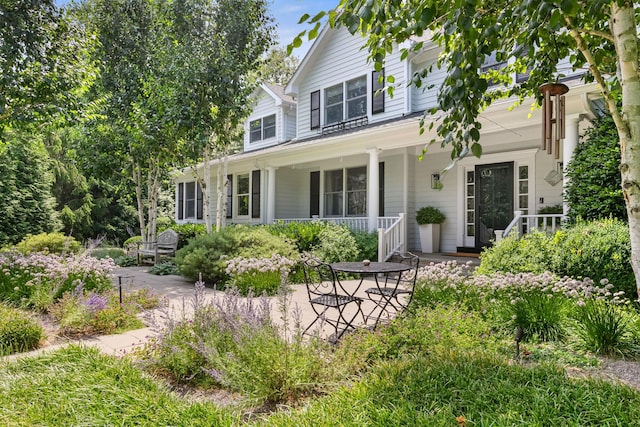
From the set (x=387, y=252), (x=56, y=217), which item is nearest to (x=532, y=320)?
(x=387, y=252)

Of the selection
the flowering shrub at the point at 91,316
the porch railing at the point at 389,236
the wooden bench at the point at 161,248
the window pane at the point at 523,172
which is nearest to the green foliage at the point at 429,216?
the porch railing at the point at 389,236

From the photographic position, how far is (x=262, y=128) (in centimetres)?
1670

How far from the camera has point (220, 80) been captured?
10422mm

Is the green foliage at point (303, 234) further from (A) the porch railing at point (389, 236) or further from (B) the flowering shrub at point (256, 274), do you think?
(B) the flowering shrub at point (256, 274)

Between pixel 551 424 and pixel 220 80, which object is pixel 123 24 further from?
pixel 551 424

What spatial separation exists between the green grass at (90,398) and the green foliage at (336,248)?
6.14 meters

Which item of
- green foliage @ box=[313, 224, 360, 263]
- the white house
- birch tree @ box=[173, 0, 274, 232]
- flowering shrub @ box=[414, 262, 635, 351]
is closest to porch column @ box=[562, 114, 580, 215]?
the white house

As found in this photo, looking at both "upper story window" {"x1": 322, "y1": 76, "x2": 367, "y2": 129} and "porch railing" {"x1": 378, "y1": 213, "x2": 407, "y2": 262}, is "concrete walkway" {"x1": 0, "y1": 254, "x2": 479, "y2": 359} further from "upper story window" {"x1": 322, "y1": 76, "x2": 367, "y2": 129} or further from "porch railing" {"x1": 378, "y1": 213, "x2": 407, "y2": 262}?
"upper story window" {"x1": 322, "y1": 76, "x2": 367, "y2": 129}

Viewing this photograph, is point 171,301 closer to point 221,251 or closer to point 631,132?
point 221,251

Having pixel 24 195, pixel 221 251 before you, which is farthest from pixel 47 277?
pixel 24 195

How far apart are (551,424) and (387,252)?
709 cm

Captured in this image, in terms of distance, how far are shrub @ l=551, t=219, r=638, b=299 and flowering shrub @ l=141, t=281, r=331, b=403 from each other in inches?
156

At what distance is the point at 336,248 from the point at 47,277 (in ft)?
17.9

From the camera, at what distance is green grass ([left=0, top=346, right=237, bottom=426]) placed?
246cm
